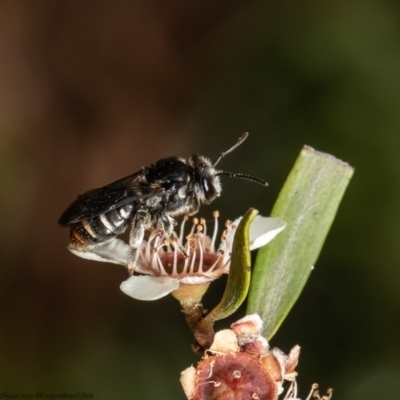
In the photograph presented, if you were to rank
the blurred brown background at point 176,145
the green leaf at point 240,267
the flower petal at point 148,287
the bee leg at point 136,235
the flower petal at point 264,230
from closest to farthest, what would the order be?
the green leaf at point 240,267 < the flower petal at point 148,287 < the flower petal at point 264,230 < the bee leg at point 136,235 < the blurred brown background at point 176,145

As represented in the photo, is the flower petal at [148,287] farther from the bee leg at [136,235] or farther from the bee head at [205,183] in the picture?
the bee head at [205,183]

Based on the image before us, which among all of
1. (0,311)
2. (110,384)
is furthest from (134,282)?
(0,311)

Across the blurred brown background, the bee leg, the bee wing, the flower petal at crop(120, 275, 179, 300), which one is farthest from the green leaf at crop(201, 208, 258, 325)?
the blurred brown background

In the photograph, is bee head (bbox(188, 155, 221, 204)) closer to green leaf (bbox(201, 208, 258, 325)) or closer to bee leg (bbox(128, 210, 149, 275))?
bee leg (bbox(128, 210, 149, 275))

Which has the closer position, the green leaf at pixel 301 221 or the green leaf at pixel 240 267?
the green leaf at pixel 240 267

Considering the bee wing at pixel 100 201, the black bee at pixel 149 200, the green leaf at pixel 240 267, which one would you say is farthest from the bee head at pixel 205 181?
the green leaf at pixel 240 267

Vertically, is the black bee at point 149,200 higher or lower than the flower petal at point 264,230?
higher

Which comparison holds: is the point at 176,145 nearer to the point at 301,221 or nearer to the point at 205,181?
the point at 205,181
